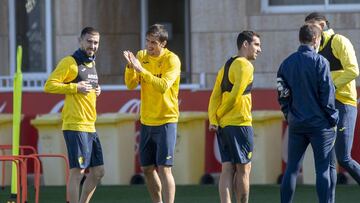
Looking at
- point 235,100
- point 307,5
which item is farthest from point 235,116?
point 307,5

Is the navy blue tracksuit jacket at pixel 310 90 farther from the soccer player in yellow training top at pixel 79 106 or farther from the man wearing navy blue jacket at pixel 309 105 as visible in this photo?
the soccer player in yellow training top at pixel 79 106

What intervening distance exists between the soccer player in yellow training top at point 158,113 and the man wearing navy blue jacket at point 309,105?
119cm

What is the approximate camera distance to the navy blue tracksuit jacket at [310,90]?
1048cm

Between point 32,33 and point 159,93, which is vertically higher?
point 32,33

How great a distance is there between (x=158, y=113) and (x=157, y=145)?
1.01ft

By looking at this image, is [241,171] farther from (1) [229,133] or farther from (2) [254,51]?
(2) [254,51]

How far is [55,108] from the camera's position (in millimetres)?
16609

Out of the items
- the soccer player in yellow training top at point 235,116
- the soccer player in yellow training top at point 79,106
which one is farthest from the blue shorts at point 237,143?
the soccer player in yellow training top at point 79,106

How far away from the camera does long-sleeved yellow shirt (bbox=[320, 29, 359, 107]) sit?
37.4ft

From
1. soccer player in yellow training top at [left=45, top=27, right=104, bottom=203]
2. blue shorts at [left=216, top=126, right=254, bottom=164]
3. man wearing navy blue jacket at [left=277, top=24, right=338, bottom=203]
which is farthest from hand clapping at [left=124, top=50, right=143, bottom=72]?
man wearing navy blue jacket at [left=277, top=24, right=338, bottom=203]

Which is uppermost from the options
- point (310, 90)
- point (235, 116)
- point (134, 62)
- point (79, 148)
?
point (134, 62)

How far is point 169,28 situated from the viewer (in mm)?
19875

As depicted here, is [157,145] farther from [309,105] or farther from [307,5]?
[307,5]

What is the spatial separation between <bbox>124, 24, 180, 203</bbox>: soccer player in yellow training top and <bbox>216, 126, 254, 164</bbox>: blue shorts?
519 mm
